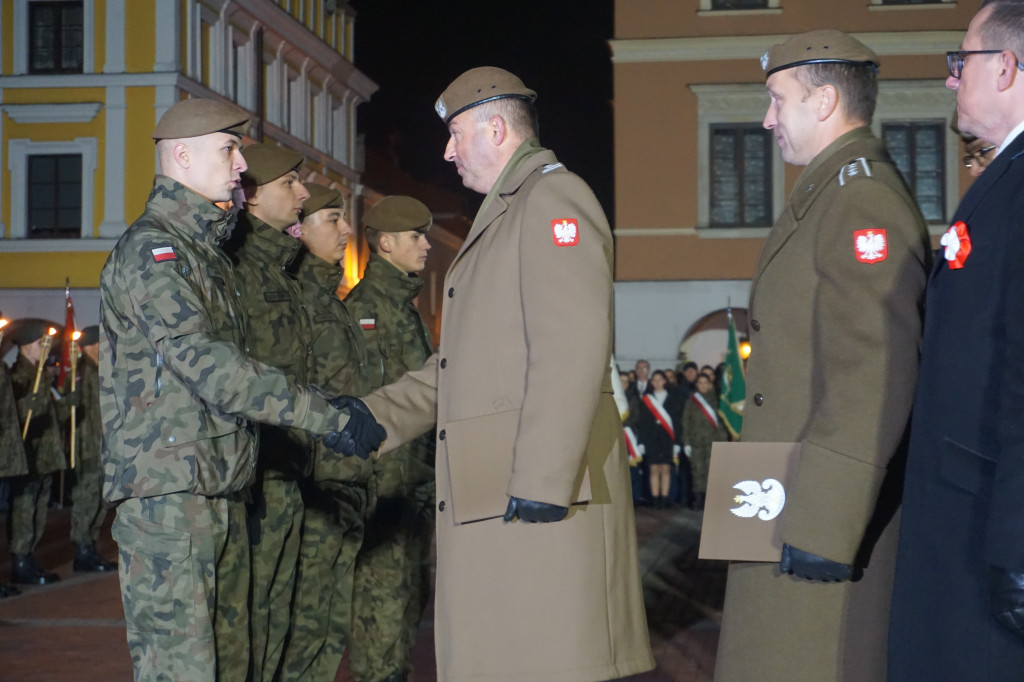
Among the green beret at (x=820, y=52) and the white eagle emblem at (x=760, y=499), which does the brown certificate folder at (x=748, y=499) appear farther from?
the green beret at (x=820, y=52)

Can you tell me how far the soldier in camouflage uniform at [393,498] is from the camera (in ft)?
20.0

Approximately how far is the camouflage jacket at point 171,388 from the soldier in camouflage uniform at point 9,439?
660 centimetres

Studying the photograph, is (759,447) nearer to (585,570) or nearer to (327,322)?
(585,570)

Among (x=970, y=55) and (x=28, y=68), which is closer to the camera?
(x=970, y=55)

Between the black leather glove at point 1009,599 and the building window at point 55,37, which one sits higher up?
the building window at point 55,37

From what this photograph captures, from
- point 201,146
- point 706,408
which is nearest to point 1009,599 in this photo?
point 201,146

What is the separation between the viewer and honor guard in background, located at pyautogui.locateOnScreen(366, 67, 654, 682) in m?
3.52

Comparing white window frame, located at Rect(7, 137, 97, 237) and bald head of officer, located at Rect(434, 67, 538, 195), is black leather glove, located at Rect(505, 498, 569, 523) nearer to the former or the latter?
bald head of officer, located at Rect(434, 67, 538, 195)

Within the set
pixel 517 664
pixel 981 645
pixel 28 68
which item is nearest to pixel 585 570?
pixel 517 664

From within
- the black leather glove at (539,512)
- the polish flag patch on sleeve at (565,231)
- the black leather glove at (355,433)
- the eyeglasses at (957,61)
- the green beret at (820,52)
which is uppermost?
the green beret at (820,52)

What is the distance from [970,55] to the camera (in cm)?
282

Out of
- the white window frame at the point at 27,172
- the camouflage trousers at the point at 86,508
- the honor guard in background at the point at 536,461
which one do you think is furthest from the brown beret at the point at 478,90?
the white window frame at the point at 27,172

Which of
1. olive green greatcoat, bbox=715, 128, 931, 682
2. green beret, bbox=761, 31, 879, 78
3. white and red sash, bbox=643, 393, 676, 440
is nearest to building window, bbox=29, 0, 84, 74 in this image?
white and red sash, bbox=643, 393, 676, 440

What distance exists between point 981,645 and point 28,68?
34.6m
